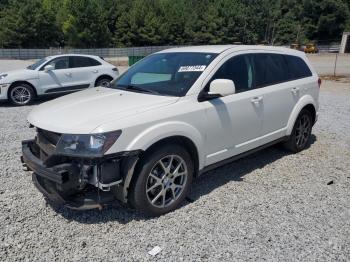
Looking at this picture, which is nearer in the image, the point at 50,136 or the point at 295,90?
the point at 50,136

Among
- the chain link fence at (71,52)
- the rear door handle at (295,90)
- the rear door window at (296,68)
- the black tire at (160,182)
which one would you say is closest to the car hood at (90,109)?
the black tire at (160,182)

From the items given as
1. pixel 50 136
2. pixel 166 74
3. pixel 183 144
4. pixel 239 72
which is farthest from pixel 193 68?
pixel 50 136

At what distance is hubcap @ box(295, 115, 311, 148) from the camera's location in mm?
5847

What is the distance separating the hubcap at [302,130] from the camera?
5.85 m

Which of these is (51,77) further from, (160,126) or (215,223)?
(215,223)

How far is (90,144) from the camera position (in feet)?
10.9

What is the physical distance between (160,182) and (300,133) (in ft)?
10.1

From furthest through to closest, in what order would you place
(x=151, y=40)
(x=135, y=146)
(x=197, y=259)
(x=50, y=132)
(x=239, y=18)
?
1. (x=239, y=18)
2. (x=151, y=40)
3. (x=50, y=132)
4. (x=135, y=146)
5. (x=197, y=259)

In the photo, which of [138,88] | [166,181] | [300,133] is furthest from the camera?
[300,133]

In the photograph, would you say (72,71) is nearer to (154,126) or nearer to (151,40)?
(154,126)

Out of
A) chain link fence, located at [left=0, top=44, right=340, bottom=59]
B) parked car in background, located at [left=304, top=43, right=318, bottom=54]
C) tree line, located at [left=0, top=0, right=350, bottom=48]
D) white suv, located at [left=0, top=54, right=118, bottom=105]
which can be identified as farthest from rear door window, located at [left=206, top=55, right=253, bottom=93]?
parked car in background, located at [left=304, top=43, right=318, bottom=54]

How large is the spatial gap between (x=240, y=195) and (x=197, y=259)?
A: 1389mm

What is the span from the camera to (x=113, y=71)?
12.0m

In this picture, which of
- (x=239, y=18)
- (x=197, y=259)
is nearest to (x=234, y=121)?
(x=197, y=259)
